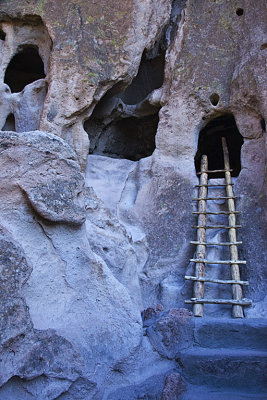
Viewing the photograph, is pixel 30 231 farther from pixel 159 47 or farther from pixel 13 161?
pixel 159 47

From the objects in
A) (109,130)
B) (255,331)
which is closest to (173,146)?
(109,130)

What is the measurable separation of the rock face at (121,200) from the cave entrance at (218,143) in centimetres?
7

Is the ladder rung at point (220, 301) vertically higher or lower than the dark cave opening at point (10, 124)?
lower

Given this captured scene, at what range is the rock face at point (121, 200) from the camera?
2.38m

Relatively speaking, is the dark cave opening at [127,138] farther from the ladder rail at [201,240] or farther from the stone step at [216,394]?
the stone step at [216,394]

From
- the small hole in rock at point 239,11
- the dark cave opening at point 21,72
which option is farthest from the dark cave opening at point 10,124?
the small hole in rock at point 239,11

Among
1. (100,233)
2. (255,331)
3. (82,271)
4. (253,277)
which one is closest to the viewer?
(82,271)

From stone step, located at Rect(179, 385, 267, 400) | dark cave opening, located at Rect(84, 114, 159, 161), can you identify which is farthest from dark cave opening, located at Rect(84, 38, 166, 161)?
stone step, located at Rect(179, 385, 267, 400)

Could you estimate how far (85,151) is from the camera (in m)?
5.28

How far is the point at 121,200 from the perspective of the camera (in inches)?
202

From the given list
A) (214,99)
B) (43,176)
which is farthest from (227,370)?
(214,99)

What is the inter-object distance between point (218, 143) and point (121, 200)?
122 inches

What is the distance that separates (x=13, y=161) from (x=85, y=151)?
9.45 feet

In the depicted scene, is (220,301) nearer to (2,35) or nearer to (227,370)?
(227,370)
